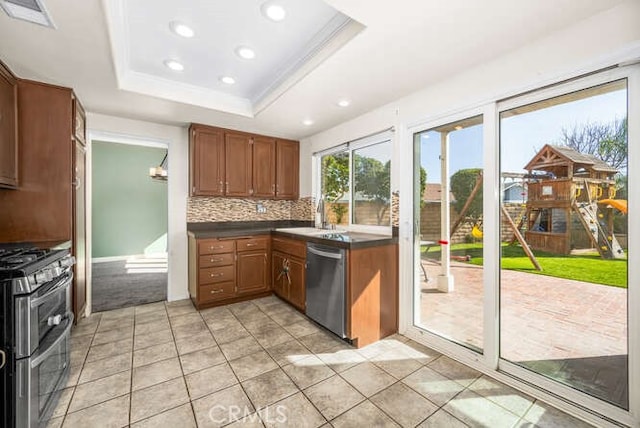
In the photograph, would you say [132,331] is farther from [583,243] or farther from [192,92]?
[583,243]

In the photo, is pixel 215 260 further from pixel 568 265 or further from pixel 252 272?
pixel 568 265

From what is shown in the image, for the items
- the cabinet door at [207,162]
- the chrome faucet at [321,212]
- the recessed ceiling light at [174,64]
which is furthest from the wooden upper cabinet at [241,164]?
the recessed ceiling light at [174,64]

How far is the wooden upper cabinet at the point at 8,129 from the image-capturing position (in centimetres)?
204

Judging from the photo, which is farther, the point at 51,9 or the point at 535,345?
the point at 535,345

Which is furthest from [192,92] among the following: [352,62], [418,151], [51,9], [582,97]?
[582,97]

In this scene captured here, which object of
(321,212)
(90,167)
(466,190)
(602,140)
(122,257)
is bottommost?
(122,257)

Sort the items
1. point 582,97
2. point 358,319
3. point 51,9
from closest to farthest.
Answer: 1. point 51,9
2. point 582,97
3. point 358,319

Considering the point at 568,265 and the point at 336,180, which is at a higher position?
the point at 336,180

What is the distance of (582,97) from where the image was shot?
68.1 inches

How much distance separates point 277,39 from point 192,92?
4.26 ft

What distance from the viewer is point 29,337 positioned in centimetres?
138

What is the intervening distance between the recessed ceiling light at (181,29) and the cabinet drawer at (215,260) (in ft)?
7.33

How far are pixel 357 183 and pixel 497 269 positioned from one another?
1.89 meters

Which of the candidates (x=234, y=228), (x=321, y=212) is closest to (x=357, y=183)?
(x=321, y=212)
